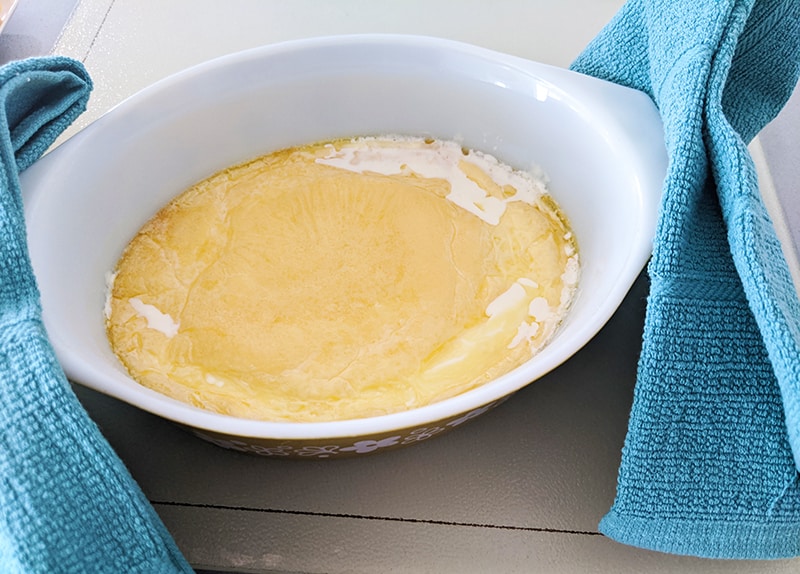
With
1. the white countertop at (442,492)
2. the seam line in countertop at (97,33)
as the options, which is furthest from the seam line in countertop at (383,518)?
the seam line in countertop at (97,33)

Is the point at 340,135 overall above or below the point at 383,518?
above

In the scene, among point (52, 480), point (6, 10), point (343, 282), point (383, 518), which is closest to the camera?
point (52, 480)

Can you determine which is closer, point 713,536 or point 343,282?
point 713,536

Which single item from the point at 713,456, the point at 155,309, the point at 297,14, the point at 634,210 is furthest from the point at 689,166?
the point at 297,14

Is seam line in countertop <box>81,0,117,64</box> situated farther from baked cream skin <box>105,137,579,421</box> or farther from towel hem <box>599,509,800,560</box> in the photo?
towel hem <box>599,509,800,560</box>

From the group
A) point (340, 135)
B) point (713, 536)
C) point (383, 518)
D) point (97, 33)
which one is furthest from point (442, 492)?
point (97, 33)

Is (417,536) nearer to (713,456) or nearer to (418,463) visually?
(418,463)

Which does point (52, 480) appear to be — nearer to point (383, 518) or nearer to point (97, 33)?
point (383, 518)

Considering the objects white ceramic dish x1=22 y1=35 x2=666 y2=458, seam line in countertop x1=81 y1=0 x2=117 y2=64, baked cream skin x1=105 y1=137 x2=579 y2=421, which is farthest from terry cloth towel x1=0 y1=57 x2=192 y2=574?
seam line in countertop x1=81 y1=0 x2=117 y2=64
